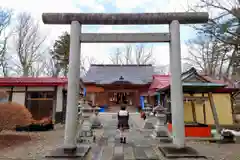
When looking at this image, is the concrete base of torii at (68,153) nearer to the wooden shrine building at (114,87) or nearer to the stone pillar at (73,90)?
the stone pillar at (73,90)

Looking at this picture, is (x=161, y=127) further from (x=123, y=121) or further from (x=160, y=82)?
(x=160, y=82)

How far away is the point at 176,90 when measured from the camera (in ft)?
18.6

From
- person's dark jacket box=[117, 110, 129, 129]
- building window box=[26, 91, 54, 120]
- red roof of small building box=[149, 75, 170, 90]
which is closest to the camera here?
person's dark jacket box=[117, 110, 129, 129]

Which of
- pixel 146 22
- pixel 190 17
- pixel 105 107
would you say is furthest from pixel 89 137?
pixel 105 107

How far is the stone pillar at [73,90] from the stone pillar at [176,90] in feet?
10.4

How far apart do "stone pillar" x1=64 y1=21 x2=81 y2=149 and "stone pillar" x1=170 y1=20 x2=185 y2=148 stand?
10.4ft

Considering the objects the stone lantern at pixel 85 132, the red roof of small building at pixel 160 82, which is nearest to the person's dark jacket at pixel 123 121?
the stone lantern at pixel 85 132

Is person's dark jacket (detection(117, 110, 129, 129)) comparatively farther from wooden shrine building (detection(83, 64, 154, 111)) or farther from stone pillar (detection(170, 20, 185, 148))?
wooden shrine building (detection(83, 64, 154, 111))

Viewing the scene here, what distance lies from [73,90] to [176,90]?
3371mm

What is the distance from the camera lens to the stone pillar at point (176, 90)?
5539mm

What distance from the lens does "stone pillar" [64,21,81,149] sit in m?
5.48

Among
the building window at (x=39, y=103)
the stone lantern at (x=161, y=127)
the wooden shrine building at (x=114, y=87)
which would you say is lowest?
the stone lantern at (x=161, y=127)

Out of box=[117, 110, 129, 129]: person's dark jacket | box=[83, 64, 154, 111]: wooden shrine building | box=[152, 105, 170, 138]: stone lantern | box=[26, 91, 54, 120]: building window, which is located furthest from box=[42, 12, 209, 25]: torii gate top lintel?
box=[83, 64, 154, 111]: wooden shrine building

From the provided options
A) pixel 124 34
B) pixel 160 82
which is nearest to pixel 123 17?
pixel 124 34
